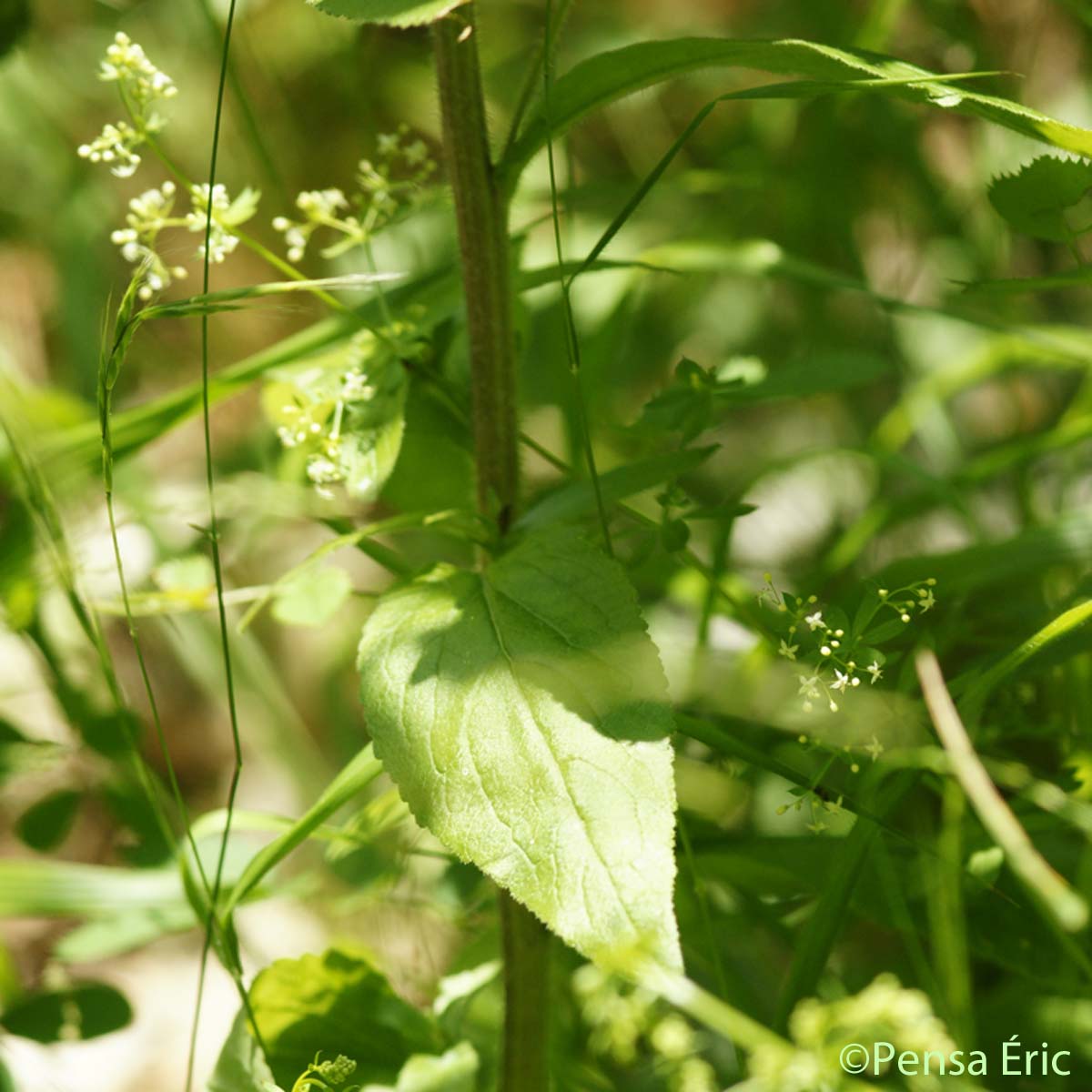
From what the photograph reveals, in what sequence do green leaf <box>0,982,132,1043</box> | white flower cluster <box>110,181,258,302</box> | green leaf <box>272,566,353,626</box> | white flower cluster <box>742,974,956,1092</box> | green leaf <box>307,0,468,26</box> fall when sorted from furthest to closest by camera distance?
green leaf <box>0,982,132,1043</box> < green leaf <box>272,566,353,626</box> < white flower cluster <box>110,181,258,302</box> < green leaf <box>307,0,468,26</box> < white flower cluster <box>742,974,956,1092</box>

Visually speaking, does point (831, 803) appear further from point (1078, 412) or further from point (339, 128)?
point (339, 128)

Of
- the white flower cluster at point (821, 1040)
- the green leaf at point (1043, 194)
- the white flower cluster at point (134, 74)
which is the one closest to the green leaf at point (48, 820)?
the white flower cluster at point (134, 74)

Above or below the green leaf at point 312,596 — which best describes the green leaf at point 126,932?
below

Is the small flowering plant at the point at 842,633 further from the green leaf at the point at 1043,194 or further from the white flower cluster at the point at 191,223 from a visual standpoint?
the white flower cluster at the point at 191,223

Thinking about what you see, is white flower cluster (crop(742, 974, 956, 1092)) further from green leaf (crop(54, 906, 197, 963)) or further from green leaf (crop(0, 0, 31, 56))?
green leaf (crop(0, 0, 31, 56))

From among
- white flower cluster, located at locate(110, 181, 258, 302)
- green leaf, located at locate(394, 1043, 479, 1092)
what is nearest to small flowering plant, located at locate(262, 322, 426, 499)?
white flower cluster, located at locate(110, 181, 258, 302)

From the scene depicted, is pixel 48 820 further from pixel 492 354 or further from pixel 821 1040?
pixel 821 1040
